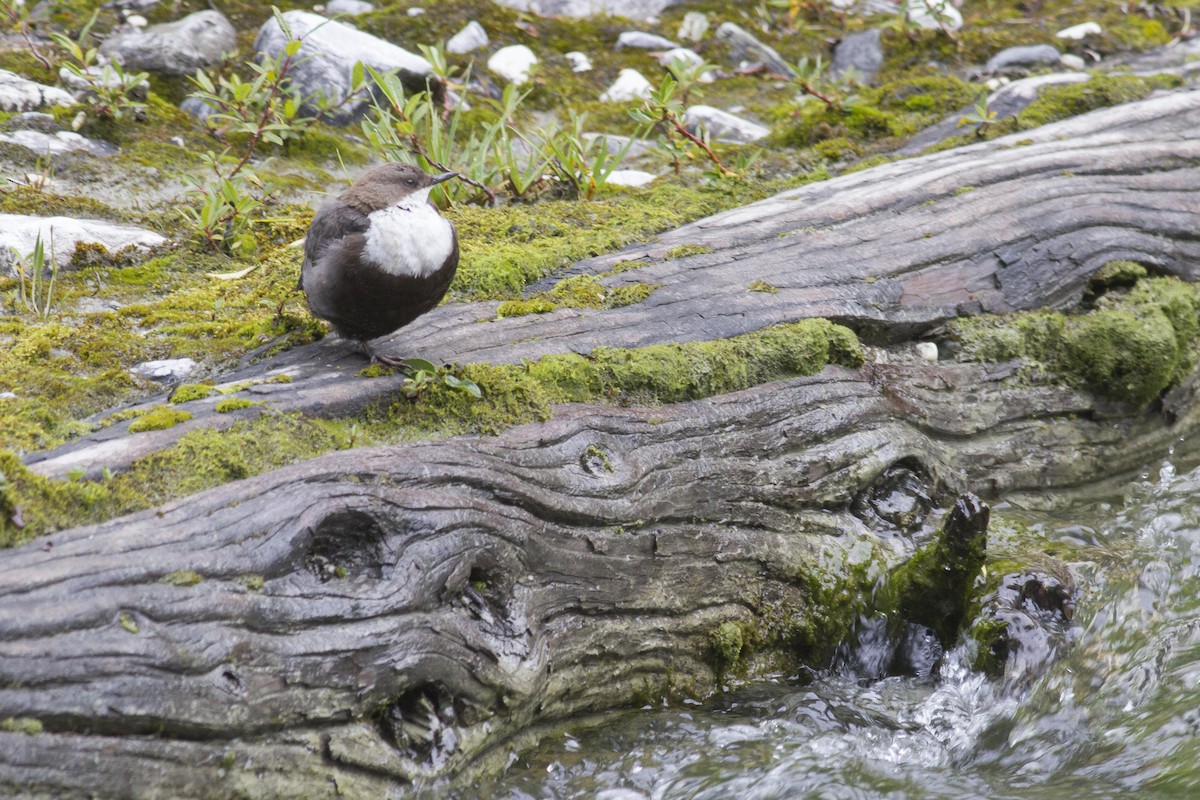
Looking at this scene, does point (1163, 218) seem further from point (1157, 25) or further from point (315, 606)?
point (315, 606)

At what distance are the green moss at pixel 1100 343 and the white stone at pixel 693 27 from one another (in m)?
5.61

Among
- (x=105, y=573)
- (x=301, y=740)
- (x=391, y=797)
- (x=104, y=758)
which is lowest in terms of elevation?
(x=391, y=797)

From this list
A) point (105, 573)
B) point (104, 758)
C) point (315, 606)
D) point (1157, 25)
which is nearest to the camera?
point (104, 758)

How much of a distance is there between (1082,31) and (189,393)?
→ 8.53 meters

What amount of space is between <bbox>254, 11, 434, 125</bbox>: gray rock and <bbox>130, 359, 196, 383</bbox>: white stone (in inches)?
139

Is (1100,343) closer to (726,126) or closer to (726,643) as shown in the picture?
(726,643)

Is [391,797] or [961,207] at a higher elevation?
[961,207]

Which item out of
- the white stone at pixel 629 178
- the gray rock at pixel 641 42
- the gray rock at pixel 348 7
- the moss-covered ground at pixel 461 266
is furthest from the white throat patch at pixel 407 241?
the gray rock at pixel 641 42

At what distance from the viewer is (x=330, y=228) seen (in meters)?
3.88

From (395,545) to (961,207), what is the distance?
387 cm

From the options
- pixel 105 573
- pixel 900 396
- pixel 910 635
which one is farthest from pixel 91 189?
pixel 910 635

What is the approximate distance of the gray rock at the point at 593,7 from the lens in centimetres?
980

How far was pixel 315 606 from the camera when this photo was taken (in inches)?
116

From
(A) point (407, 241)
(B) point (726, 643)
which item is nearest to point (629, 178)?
(A) point (407, 241)
